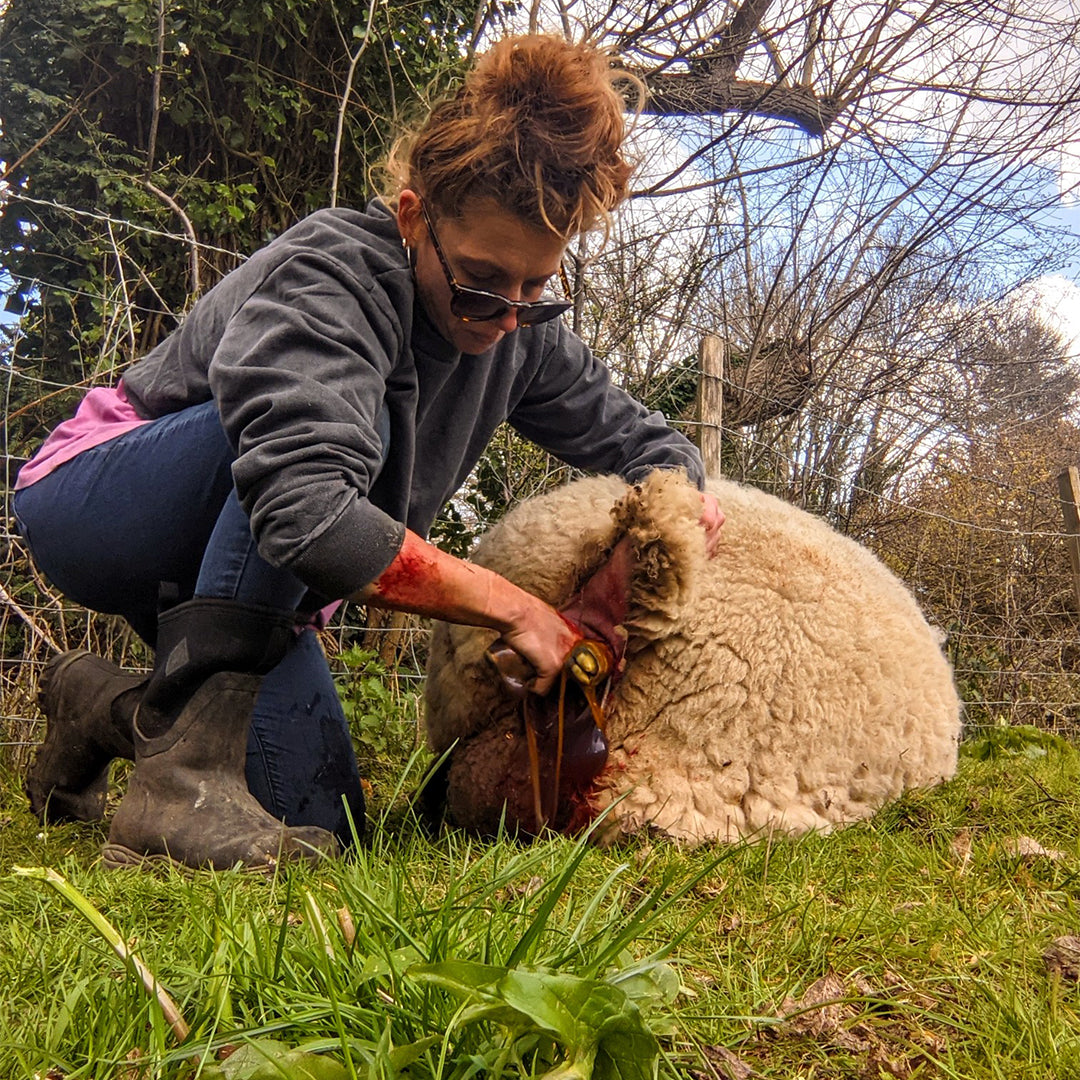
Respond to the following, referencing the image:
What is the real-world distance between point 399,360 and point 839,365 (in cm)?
564

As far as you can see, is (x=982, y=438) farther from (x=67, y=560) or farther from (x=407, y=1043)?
(x=407, y=1043)

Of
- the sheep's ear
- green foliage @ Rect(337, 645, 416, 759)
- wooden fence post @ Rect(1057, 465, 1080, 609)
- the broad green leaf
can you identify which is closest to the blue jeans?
the sheep's ear

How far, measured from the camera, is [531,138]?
2.10 meters

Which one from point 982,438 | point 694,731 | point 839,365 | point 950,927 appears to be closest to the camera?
point 950,927

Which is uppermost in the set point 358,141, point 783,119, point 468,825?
point 783,119

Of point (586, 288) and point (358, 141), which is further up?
point (358, 141)

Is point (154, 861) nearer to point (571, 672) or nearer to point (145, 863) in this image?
point (145, 863)

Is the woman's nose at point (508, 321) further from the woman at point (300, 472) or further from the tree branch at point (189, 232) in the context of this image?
the tree branch at point (189, 232)

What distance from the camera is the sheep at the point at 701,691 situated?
2.19 m

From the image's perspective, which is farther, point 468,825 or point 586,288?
point 586,288

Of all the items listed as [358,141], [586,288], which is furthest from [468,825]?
[358,141]

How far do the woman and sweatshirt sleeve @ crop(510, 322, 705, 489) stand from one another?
219 millimetres

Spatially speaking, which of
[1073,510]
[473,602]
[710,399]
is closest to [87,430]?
[473,602]

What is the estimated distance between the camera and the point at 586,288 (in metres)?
4.93
